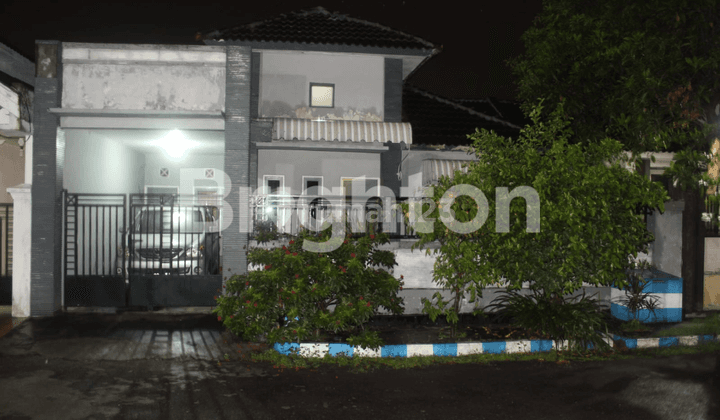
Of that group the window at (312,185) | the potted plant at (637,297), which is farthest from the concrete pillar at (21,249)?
the potted plant at (637,297)

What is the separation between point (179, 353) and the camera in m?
7.55

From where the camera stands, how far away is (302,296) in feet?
24.0

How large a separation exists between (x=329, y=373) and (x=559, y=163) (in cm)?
→ 427

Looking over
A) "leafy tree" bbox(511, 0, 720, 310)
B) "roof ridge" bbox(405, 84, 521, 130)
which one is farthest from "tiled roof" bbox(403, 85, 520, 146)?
"leafy tree" bbox(511, 0, 720, 310)

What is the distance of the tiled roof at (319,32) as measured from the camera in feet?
38.4

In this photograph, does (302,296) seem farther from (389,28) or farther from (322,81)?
(389,28)

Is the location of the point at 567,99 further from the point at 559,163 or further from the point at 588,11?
the point at 559,163

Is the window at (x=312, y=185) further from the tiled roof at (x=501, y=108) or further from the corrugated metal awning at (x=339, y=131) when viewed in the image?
the tiled roof at (x=501, y=108)

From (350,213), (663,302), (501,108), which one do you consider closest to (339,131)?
(350,213)

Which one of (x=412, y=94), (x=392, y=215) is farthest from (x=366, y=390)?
(x=412, y=94)

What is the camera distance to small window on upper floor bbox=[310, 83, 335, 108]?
12.6 meters

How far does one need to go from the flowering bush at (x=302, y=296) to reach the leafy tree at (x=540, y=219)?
111 cm

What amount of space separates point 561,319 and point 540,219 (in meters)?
1.48

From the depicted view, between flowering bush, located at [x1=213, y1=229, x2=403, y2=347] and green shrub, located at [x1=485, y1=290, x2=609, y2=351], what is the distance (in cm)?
200
